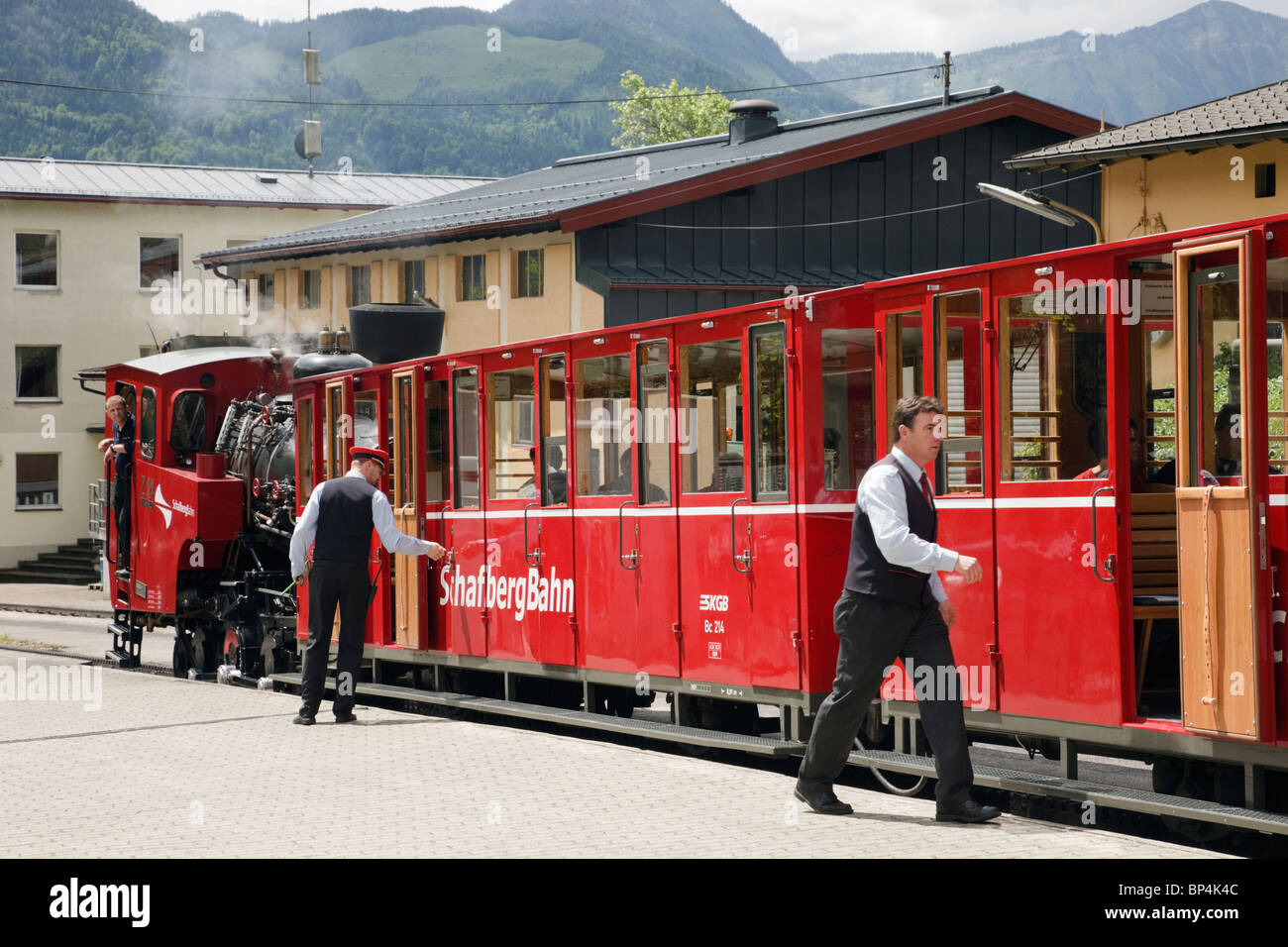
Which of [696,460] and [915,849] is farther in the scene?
[696,460]

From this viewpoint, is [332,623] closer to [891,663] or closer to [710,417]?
[710,417]

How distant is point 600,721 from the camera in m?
12.2

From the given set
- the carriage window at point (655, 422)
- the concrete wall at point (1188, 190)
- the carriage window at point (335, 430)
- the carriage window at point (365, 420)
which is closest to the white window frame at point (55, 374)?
the concrete wall at point (1188, 190)

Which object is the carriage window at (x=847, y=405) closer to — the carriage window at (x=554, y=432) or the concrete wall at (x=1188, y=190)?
the carriage window at (x=554, y=432)

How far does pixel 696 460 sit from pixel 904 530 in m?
3.23

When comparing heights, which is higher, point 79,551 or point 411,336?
point 411,336

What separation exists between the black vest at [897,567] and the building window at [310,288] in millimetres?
30483

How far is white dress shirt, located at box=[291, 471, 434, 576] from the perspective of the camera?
13.5 m

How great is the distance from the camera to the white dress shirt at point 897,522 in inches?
322

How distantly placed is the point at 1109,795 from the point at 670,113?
6360cm

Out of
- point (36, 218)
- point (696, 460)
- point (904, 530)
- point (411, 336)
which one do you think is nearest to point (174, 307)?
point (36, 218)

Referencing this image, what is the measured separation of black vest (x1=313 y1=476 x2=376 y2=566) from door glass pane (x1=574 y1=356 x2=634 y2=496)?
6.70ft
